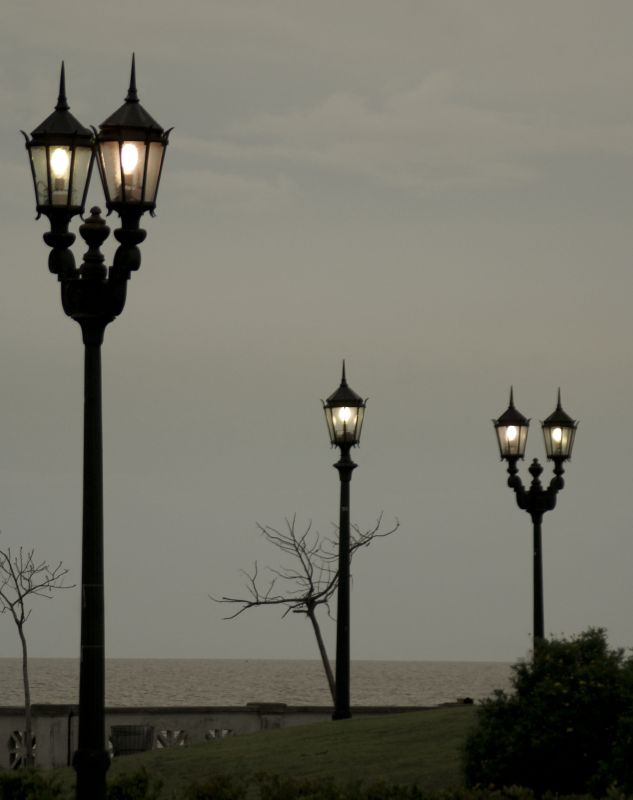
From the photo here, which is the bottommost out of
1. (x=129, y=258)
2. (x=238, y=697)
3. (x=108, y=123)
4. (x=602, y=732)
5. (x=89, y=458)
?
(x=238, y=697)

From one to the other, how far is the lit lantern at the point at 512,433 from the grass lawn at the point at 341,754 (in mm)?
5627

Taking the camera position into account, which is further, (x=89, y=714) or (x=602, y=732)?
(x=602, y=732)

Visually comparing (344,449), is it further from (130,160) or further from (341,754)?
(130,160)

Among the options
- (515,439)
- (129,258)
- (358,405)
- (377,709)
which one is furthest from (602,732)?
(377,709)

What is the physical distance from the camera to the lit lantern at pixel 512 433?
28.0 m

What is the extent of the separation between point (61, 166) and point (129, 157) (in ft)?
2.30

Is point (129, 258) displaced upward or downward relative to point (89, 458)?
upward

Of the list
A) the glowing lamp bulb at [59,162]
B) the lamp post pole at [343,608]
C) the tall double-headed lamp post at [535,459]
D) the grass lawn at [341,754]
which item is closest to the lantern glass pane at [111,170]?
the glowing lamp bulb at [59,162]

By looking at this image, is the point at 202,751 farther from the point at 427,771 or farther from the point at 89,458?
the point at 89,458

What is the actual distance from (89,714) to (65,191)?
4.41m

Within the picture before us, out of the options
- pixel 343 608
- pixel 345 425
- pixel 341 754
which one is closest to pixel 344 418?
pixel 345 425

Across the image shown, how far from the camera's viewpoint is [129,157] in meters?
13.1

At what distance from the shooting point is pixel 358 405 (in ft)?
84.4

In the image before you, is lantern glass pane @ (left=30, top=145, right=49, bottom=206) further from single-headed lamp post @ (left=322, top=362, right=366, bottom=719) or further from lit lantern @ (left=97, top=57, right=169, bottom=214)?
single-headed lamp post @ (left=322, top=362, right=366, bottom=719)
